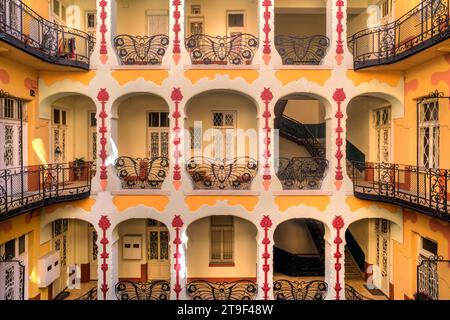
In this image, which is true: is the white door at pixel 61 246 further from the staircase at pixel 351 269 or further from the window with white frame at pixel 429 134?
the window with white frame at pixel 429 134

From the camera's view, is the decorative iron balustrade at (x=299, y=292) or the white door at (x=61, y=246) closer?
the decorative iron balustrade at (x=299, y=292)

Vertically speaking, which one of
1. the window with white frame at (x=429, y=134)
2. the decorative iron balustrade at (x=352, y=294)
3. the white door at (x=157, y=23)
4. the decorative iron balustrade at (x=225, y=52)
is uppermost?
the white door at (x=157, y=23)

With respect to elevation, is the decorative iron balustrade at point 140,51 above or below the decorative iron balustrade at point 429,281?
above

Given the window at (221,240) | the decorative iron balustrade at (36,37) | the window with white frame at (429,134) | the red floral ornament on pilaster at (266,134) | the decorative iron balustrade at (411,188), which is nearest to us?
the decorative iron balustrade at (411,188)

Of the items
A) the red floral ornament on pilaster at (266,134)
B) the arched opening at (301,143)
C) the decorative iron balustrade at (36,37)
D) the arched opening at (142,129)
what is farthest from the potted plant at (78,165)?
the arched opening at (301,143)

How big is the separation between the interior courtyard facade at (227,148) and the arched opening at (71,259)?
0.07m

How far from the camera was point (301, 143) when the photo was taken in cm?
1398

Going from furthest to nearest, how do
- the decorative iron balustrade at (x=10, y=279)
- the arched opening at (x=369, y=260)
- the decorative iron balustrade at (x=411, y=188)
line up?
the arched opening at (x=369, y=260) → the decorative iron balustrade at (x=10, y=279) → the decorative iron balustrade at (x=411, y=188)

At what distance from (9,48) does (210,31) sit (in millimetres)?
6492

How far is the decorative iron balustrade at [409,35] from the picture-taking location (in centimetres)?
861

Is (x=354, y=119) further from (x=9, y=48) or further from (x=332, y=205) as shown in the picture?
(x=9, y=48)

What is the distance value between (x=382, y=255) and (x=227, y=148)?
247 inches

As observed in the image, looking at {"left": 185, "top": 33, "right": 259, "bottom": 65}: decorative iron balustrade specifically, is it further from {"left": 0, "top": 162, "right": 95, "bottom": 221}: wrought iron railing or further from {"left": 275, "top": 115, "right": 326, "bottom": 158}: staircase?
{"left": 0, "top": 162, "right": 95, "bottom": 221}: wrought iron railing

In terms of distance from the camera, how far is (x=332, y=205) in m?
11.2
